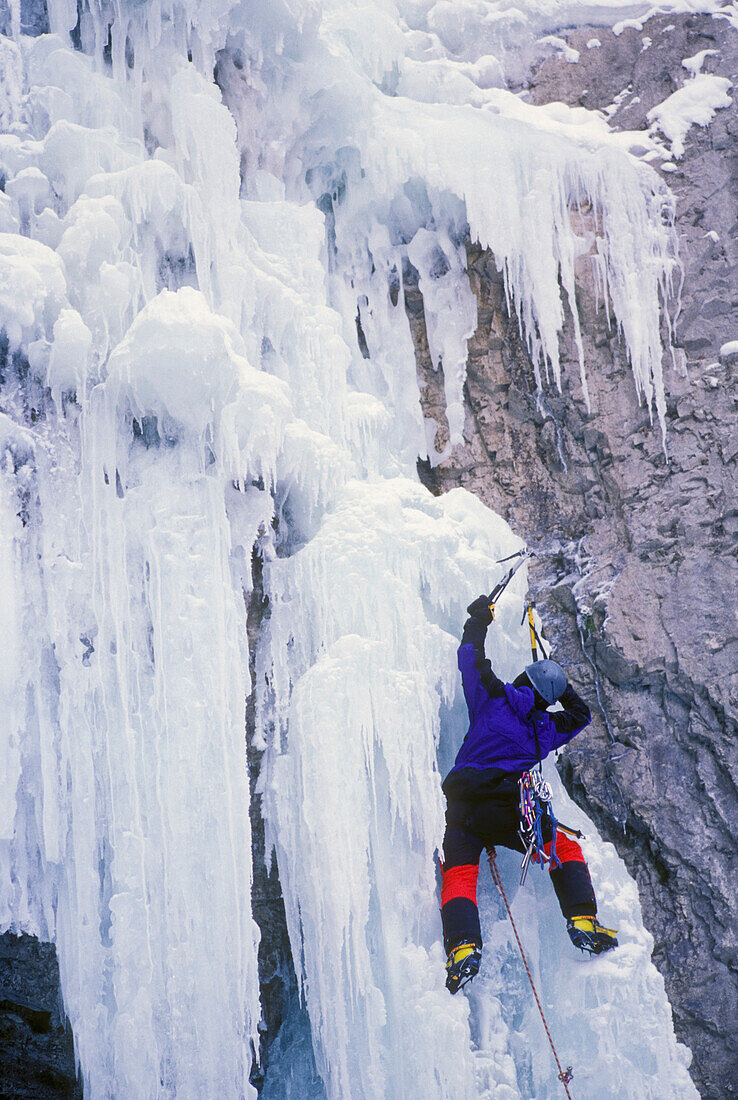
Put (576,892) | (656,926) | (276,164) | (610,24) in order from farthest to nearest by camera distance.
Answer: (610,24)
(276,164)
(656,926)
(576,892)

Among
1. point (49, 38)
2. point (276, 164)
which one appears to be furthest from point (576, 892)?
point (49, 38)

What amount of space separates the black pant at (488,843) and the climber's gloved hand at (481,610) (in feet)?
2.41

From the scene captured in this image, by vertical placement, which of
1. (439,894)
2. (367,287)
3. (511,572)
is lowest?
(439,894)

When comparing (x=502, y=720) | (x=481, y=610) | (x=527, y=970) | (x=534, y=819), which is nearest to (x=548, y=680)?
(x=502, y=720)

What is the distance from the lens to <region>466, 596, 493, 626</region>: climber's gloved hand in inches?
171

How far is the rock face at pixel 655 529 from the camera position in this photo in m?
4.88

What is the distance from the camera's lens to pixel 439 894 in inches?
167

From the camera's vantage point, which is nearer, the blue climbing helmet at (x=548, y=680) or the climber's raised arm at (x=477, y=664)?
→ the blue climbing helmet at (x=548, y=680)

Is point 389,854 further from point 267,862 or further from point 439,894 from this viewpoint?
point 267,862

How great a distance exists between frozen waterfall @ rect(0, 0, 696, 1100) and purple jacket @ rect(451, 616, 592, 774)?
20 centimetres

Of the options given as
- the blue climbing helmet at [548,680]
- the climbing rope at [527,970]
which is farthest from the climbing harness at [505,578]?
the climbing rope at [527,970]

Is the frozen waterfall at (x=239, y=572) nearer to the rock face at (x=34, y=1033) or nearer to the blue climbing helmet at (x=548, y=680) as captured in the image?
the blue climbing helmet at (x=548, y=680)

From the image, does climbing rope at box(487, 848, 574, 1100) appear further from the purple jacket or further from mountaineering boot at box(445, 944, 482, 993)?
the purple jacket

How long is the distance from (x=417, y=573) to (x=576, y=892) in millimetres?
1653
